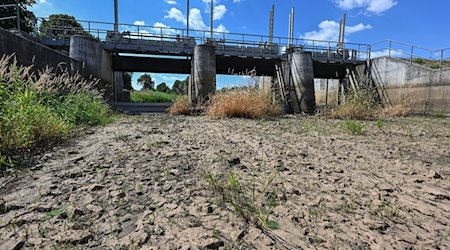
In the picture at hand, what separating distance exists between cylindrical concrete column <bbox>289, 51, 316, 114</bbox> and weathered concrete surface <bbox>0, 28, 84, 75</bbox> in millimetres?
10549

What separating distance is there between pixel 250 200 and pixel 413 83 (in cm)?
1526

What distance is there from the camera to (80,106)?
533cm

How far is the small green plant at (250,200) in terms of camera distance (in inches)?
53.8

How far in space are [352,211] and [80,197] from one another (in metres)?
Result: 1.54

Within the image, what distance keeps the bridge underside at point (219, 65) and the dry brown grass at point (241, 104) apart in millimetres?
7002


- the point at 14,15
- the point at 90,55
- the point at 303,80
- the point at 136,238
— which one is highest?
the point at 14,15

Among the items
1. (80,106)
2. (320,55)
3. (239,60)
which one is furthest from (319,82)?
(80,106)

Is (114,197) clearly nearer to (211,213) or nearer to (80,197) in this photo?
(80,197)

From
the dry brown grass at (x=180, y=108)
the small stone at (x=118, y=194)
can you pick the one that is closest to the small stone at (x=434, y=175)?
the small stone at (x=118, y=194)

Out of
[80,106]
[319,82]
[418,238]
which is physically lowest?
[418,238]

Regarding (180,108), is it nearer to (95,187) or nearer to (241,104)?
(241,104)

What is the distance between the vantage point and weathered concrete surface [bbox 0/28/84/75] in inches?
165

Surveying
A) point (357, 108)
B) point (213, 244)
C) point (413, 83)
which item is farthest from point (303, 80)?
point (213, 244)

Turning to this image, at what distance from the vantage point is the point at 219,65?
15789 mm
